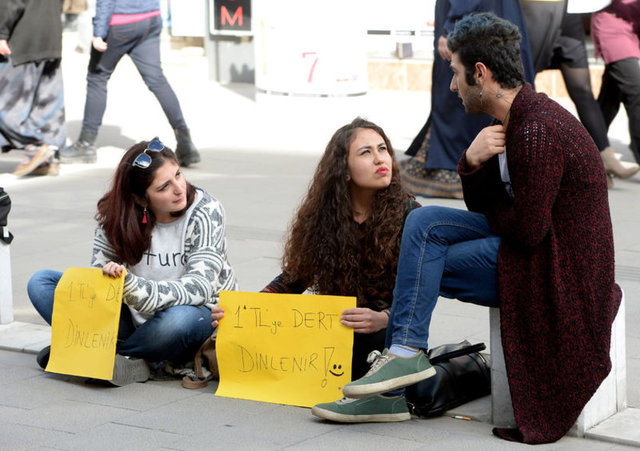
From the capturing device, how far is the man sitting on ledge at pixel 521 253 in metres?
3.32

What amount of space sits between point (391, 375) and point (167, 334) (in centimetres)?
94

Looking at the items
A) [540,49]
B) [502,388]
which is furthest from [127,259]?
[540,49]

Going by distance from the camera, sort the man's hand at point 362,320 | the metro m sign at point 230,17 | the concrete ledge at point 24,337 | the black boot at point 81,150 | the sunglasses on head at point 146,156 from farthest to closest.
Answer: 1. the metro m sign at point 230,17
2. the black boot at point 81,150
3. the concrete ledge at point 24,337
4. the sunglasses on head at point 146,156
5. the man's hand at point 362,320

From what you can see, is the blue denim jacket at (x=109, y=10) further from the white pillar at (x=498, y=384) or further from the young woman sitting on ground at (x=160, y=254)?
the white pillar at (x=498, y=384)

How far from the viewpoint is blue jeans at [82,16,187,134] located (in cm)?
868

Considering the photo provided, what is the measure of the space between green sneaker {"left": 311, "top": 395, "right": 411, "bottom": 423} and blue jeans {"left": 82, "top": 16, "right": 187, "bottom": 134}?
209 inches

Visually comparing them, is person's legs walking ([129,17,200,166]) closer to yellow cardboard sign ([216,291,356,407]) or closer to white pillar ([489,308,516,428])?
yellow cardboard sign ([216,291,356,407])

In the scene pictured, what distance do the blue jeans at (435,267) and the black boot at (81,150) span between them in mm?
5797

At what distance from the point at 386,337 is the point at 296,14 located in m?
8.89

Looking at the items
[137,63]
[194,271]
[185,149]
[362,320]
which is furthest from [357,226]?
[137,63]

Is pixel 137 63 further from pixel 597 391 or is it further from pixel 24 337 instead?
pixel 597 391

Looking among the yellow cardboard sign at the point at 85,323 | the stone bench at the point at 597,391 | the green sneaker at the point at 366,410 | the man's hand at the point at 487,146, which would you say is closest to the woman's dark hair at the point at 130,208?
the yellow cardboard sign at the point at 85,323

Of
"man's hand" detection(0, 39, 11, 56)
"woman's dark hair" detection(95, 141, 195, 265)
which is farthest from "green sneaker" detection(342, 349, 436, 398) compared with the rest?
"man's hand" detection(0, 39, 11, 56)

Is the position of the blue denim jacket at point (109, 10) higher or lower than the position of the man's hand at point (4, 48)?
higher
